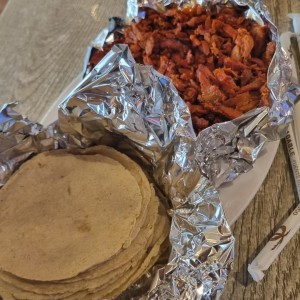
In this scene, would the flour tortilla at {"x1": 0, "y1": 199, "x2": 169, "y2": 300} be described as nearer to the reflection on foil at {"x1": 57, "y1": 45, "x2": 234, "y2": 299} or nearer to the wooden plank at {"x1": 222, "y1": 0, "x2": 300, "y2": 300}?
the reflection on foil at {"x1": 57, "y1": 45, "x2": 234, "y2": 299}

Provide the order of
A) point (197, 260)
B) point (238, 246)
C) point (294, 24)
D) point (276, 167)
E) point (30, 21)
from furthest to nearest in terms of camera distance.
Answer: point (30, 21) → point (294, 24) → point (276, 167) → point (238, 246) → point (197, 260)

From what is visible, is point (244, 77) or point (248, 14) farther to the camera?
point (248, 14)

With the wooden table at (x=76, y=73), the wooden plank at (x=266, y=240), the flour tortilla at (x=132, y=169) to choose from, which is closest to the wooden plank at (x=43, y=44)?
the wooden table at (x=76, y=73)

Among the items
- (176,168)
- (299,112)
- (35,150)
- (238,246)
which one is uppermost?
(35,150)

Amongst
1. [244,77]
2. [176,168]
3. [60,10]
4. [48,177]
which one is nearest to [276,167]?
[244,77]

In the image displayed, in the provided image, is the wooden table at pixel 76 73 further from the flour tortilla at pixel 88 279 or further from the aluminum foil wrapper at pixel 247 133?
the flour tortilla at pixel 88 279

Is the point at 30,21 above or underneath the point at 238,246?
above

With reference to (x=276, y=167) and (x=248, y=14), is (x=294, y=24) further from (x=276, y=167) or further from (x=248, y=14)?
(x=276, y=167)

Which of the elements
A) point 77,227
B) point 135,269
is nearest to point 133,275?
point 135,269
